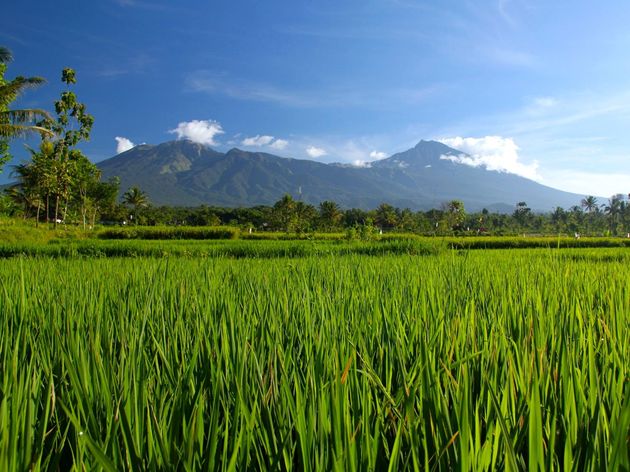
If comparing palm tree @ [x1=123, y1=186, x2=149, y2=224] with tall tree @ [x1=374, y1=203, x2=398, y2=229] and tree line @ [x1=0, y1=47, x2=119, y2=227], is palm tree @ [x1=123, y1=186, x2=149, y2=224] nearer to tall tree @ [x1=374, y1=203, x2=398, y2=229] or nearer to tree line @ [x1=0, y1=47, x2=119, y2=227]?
tree line @ [x1=0, y1=47, x2=119, y2=227]

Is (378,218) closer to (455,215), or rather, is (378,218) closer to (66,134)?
(455,215)

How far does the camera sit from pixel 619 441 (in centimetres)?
48

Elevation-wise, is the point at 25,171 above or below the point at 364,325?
above

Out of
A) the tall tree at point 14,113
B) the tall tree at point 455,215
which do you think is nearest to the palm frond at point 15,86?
the tall tree at point 14,113

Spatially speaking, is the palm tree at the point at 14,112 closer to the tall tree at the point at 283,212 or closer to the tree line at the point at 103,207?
the tree line at the point at 103,207

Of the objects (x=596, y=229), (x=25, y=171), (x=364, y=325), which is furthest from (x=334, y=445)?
(x=596, y=229)

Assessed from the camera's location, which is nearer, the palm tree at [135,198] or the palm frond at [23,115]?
the palm frond at [23,115]

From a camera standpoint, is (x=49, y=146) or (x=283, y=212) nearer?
(x=49, y=146)

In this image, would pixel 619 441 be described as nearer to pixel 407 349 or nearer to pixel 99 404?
pixel 407 349

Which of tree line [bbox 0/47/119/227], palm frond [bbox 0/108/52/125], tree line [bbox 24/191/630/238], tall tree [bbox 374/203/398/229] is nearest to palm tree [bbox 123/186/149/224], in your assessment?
tree line [bbox 24/191/630/238]

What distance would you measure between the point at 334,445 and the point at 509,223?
272ft

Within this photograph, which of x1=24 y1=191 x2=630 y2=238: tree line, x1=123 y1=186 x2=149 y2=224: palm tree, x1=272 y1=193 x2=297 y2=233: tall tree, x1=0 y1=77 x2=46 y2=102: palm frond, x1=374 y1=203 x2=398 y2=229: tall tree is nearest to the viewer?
x1=0 y1=77 x2=46 y2=102: palm frond

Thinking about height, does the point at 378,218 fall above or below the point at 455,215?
below

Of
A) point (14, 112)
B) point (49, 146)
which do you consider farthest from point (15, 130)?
point (49, 146)
